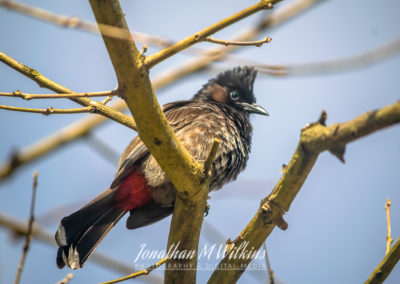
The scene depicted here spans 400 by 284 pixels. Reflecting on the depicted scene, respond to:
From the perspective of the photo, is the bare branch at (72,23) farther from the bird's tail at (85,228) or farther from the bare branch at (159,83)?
the bird's tail at (85,228)

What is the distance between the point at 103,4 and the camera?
2238mm

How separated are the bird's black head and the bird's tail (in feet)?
6.03

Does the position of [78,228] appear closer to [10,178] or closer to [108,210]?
[108,210]

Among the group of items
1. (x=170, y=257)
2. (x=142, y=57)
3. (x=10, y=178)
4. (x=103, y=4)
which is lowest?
(x=170, y=257)

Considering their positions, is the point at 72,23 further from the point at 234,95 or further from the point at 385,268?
the point at 234,95

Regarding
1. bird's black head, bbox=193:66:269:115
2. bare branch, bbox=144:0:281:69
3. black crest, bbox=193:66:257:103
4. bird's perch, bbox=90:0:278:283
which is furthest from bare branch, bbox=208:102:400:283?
black crest, bbox=193:66:257:103

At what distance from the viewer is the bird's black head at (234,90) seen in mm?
5152

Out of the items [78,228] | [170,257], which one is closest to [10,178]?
[78,228]

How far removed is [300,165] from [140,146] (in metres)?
1.84

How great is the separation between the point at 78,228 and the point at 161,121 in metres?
1.67

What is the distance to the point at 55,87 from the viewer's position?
9.37 feet

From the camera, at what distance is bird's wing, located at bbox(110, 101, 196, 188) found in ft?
12.8

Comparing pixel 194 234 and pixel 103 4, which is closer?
pixel 103 4

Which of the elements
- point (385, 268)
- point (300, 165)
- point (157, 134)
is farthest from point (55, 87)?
point (385, 268)
